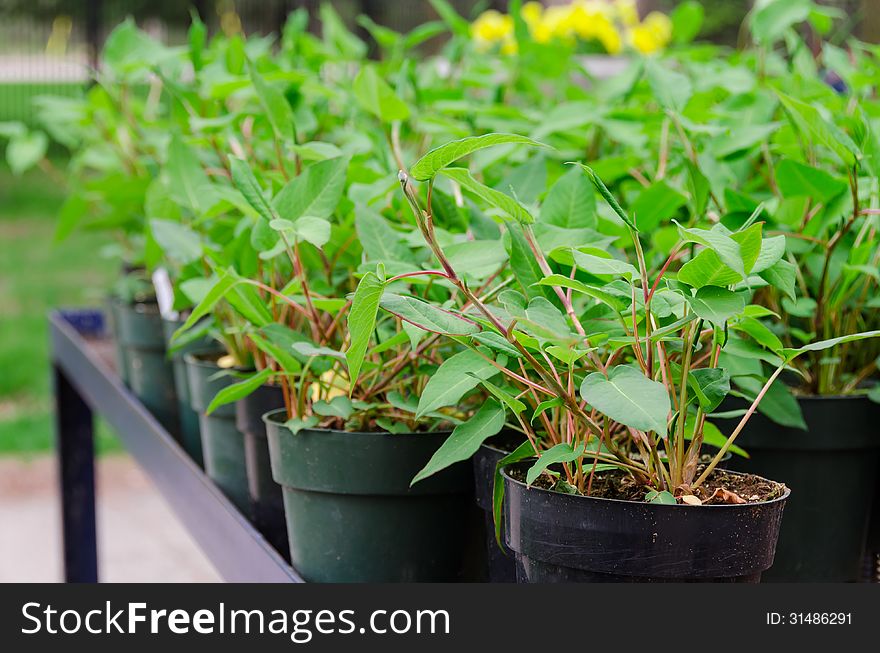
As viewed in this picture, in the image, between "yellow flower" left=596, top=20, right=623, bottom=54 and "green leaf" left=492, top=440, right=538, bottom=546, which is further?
"yellow flower" left=596, top=20, right=623, bottom=54

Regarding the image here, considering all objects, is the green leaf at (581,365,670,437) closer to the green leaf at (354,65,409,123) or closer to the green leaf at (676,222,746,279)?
the green leaf at (676,222,746,279)

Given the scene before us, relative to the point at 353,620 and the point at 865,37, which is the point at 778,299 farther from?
the point at 865,37

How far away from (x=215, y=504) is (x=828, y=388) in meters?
0.54

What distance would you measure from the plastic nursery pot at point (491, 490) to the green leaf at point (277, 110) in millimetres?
337

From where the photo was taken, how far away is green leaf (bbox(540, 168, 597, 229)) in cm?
77

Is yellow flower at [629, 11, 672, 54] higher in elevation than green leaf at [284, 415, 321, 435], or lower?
higher

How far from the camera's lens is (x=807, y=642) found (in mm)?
571

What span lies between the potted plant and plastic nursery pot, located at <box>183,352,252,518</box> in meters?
0.42

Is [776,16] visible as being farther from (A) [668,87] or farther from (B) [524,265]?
(B) [524,265]

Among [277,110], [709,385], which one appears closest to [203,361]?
[277,110]

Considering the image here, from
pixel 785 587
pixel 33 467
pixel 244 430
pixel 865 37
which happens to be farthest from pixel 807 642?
pixel 33 467

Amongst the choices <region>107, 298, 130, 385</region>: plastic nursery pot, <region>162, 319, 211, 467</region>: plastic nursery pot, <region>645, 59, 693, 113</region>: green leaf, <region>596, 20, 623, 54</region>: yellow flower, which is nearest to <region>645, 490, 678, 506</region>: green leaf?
<region>645, 59, 693, 113</region>: green leaf

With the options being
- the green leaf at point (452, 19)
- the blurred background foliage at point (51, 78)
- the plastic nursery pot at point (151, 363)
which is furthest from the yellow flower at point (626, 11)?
the plastic nursery pot at point (151, 363)

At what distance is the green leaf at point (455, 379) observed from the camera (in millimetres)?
613
